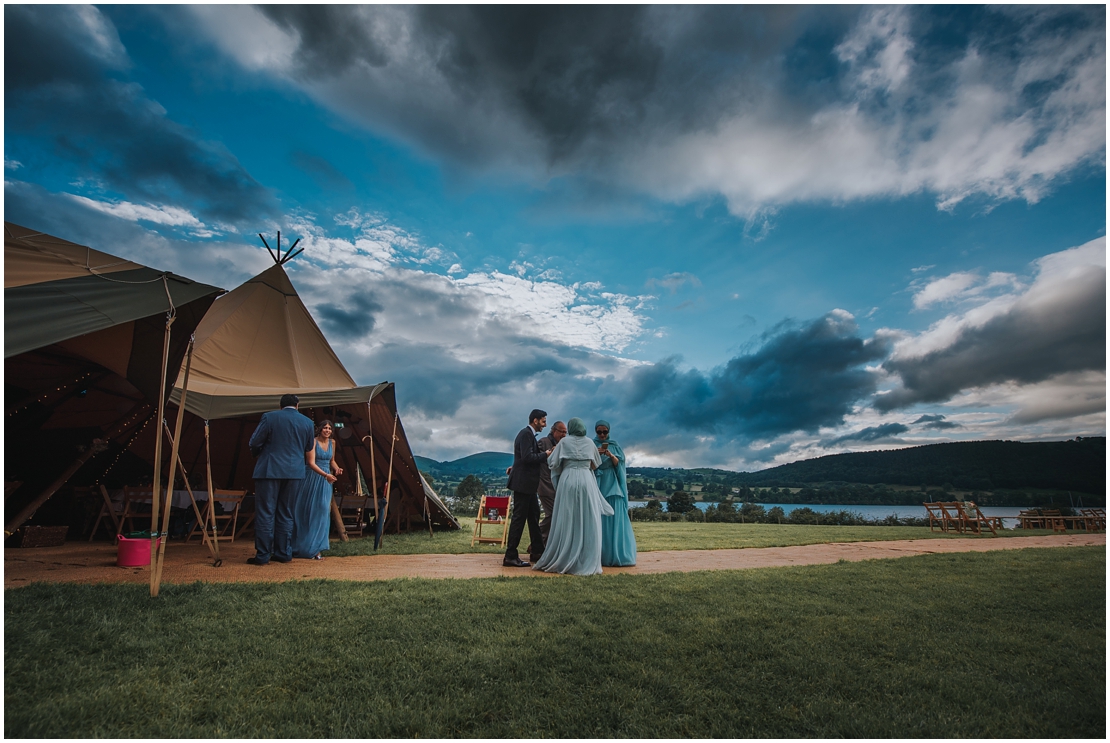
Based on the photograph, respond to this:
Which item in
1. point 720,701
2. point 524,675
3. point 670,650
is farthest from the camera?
point 670,650

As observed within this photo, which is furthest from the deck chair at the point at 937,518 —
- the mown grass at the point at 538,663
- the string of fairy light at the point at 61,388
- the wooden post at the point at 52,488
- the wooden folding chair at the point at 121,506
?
the string of fairy light at the point at 61,388

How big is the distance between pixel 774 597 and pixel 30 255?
20.4ft

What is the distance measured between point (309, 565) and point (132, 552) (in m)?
1.73

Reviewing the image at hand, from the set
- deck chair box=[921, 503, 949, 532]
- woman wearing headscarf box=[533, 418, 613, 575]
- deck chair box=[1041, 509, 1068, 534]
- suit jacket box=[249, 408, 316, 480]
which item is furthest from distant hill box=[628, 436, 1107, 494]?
suit jacket box=[249, 408, 316, 480]

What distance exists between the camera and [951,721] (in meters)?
2.07

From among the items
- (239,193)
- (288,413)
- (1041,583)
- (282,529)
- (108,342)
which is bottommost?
(1041,583)

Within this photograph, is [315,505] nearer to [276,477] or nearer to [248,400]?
[276,477]

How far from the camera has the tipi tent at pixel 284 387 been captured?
8836mm

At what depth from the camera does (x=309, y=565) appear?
5.80 m

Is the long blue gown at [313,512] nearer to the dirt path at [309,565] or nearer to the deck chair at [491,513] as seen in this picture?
the dirt path at [309,565]

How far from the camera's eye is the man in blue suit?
5812 mm

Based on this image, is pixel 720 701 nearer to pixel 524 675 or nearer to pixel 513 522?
pixel 524 675

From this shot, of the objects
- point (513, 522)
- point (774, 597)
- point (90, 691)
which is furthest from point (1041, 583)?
point (90, 691)

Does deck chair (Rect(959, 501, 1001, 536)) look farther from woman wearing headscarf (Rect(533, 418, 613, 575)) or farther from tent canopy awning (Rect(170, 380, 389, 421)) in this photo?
tent canopy awning (Rect(170, 380, 389, 421))
